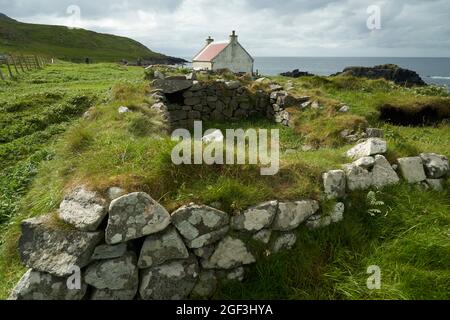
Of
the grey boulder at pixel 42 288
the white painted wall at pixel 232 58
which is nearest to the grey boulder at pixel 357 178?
the grey boulder at pixel 42 288

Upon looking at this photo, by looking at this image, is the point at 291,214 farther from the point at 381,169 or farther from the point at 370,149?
the point at 370,149

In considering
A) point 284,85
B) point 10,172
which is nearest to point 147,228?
point 10,172

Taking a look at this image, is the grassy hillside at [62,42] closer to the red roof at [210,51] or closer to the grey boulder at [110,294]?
the red roof at [210,51]

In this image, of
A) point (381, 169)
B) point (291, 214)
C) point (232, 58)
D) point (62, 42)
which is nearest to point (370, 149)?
point (381, 169)

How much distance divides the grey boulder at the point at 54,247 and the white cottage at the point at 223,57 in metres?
30.4

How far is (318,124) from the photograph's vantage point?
11.6 metres

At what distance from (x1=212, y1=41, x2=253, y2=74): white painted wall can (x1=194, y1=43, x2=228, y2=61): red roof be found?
0.45 meters

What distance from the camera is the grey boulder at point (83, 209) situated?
4.34 m

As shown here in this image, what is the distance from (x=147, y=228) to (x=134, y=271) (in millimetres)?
570

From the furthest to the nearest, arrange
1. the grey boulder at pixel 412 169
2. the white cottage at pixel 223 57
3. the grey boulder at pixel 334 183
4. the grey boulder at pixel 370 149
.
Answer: the white cottage at pixel 223 57, the grey boulder at pixel 370 149, the grey boulder at pixel 412 169, the grey boulder at pixel 334 183

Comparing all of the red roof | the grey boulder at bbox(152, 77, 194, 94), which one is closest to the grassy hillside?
the red roof

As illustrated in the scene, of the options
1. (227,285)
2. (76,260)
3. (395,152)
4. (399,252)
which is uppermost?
(395,152)

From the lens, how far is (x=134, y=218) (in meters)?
4.40

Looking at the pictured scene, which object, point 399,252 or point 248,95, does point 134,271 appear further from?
point 248,95
